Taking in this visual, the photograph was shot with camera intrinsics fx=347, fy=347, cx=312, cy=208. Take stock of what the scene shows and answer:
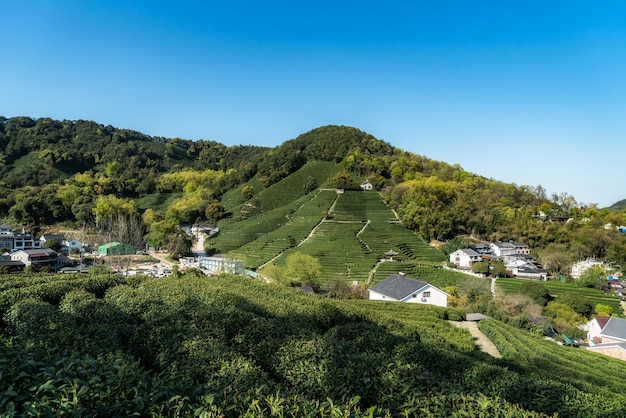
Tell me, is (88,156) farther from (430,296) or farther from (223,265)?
(430,296)

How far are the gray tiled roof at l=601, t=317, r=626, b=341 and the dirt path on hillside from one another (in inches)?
420

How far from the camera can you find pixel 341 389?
5.89m

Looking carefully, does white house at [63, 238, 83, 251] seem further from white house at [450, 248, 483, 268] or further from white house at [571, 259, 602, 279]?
white house at [571, 259, 602, 279]

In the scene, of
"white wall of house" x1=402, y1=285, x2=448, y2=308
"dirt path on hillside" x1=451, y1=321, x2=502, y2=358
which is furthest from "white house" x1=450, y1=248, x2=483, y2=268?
"dirt path on hillside" x1=451, y1=321, x2=502, y2=358

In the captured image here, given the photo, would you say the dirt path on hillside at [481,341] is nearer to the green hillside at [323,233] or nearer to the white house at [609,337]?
the white house at [609,337]

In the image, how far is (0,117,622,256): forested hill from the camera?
60594mm

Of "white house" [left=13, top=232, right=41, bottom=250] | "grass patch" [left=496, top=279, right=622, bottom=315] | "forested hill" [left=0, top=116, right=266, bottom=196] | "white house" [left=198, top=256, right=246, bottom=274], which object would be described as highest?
"forested hill" [left=0, top=116, right=266, bottom=196]

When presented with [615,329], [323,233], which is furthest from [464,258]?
[615,329]

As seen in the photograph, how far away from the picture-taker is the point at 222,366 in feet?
19.4

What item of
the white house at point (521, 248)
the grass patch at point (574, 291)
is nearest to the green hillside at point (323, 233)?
the grass patch at point (574, 291)

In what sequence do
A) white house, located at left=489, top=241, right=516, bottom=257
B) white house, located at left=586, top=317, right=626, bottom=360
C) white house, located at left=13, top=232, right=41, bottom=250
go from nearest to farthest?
white house, located at left=586, top=317, right=626, bottom=360
white house, located at left=13, top=232, right=41, bottom=250
white house, located at left=489, top=241, right=516, bottom=257

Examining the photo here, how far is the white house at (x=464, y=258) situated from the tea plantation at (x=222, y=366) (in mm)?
36135

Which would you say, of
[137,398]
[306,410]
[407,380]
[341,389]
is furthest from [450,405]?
[137,398]

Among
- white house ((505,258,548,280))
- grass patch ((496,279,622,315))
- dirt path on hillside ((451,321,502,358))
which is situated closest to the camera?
dirt path on hillside ((451,321,502,358))
